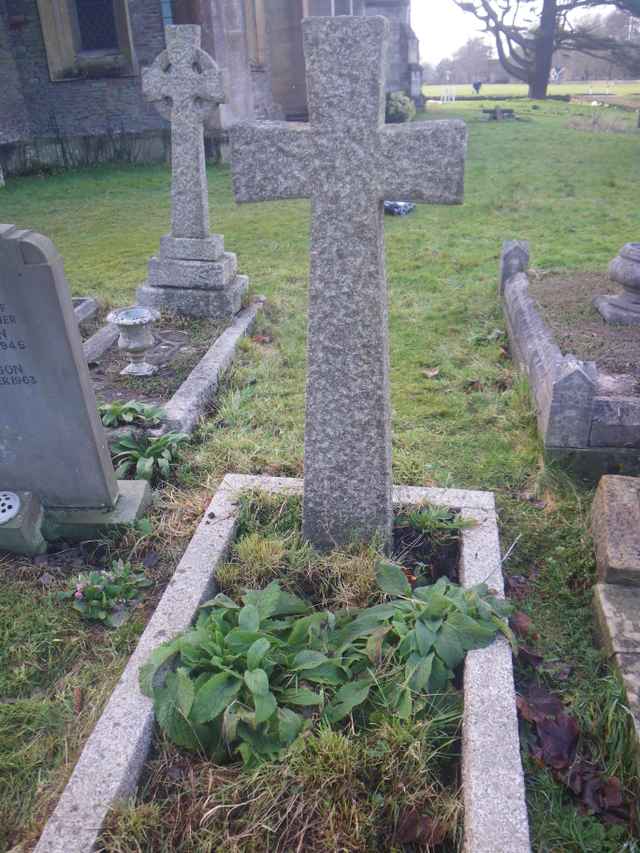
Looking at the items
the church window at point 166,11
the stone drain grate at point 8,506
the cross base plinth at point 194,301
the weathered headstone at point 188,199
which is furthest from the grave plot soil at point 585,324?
the church window at point 166,11

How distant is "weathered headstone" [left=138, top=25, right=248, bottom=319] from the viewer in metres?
5.32

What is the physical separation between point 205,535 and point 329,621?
711 millimetres

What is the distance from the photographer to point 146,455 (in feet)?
12.0

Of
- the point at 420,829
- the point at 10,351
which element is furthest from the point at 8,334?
the point at 420,829

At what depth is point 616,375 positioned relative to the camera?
406 cm

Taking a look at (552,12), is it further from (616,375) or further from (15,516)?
(15,516)

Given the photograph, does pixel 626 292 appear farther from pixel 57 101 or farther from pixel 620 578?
pixel 57 101

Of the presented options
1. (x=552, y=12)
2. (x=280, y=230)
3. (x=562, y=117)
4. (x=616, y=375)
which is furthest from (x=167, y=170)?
(x=552, y=12)

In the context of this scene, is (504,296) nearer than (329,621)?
No

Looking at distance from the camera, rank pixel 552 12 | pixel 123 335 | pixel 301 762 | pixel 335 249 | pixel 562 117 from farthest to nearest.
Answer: pixel 552 12
pixel 562 117
pixel 123 335
pixel 335 249
pixel 301 762

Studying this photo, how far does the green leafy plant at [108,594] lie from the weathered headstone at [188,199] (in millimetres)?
3328

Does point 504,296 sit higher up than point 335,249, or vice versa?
point 335,249

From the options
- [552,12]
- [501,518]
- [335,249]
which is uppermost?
[552,12]

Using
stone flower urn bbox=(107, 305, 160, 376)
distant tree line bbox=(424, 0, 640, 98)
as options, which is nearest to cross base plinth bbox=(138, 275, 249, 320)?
stone flower urn bbox=(107, 305, 160, 376)
